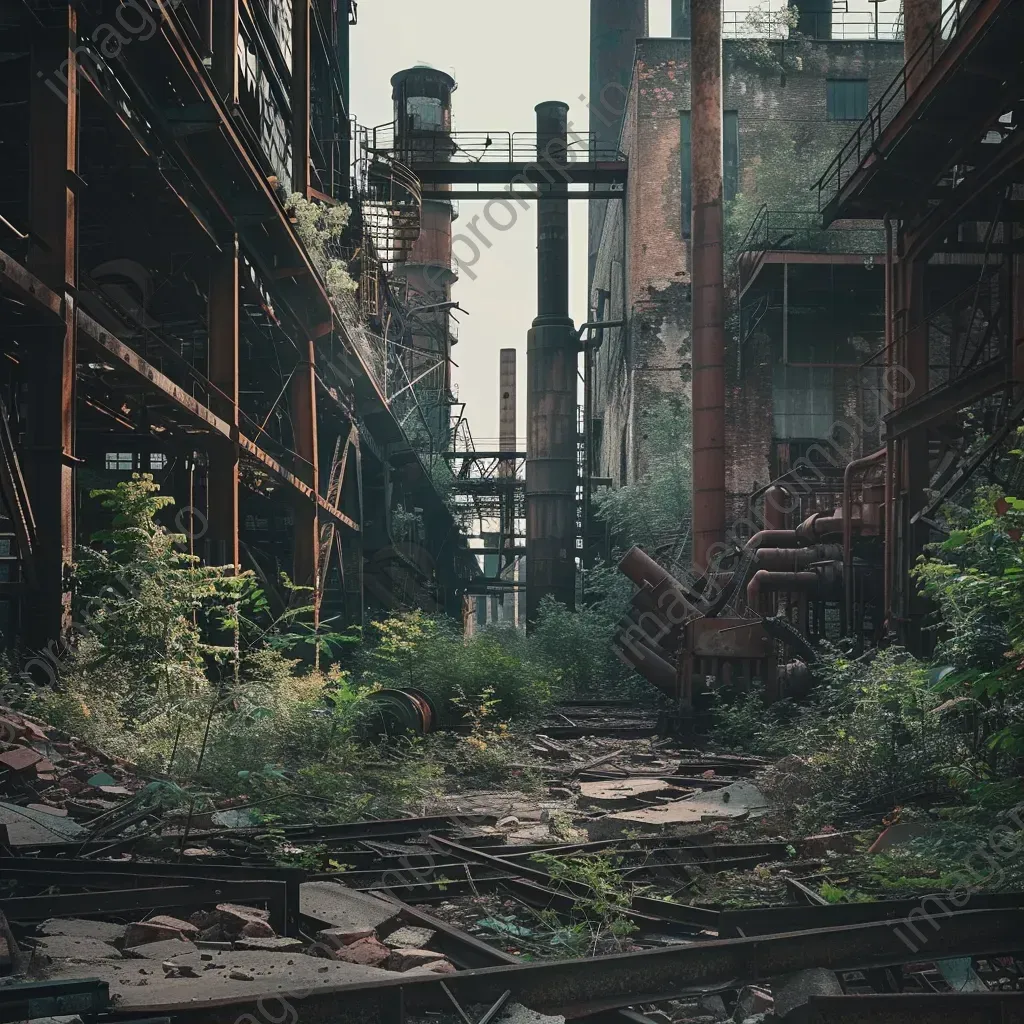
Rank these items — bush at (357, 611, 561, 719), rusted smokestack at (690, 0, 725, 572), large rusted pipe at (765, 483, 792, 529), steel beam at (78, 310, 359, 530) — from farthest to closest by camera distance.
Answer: rusted smokestack at (690, 0, 725, 572)
large rusted pipe at (765, 483, 792, 529)
bush at (357, 611, 561, 719)
steel beam at (78, 310, 359, 530)

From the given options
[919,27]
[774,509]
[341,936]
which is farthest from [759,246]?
[341,936]

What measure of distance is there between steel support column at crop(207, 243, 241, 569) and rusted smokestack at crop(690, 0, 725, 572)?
899cm

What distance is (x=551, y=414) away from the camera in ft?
90.9

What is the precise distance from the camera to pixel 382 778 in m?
9.20

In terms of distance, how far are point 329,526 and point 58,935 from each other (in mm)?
13779

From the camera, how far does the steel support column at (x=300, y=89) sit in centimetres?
1819

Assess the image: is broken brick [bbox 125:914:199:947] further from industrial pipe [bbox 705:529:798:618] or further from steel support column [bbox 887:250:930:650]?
steel support column [bbox 887:250:930:650]

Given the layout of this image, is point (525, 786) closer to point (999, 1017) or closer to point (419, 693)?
point (419, 693)

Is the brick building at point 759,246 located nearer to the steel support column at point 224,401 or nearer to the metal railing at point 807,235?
the metal railing at point 807,235

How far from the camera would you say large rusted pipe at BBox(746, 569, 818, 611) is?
14.9 meters

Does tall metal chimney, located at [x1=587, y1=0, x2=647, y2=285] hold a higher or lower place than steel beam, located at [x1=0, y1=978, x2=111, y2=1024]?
higher

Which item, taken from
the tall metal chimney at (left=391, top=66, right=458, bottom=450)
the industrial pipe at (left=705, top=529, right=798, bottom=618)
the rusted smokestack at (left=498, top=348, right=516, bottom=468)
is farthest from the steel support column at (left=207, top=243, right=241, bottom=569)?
the rusted smokestack at (left=498, top=348, right=516, bottom=468)

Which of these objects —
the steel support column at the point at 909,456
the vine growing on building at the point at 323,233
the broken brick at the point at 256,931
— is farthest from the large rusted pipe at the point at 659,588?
the broken brick at the point at 256,931

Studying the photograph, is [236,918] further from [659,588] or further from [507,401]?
[507,401]
